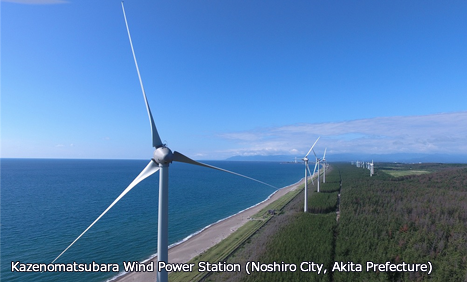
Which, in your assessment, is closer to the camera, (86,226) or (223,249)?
(223,249)

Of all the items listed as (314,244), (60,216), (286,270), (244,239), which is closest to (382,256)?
(314,244)

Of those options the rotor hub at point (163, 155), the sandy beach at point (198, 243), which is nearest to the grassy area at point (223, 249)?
the sandy beach at point (198, 243)

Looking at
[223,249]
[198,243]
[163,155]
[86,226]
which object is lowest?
[86,226]

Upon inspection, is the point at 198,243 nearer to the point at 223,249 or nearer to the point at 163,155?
the point at 223,249

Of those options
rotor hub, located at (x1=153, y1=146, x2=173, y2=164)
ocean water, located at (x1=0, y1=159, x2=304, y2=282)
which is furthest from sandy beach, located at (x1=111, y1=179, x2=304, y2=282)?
rotor hub, located at (x1=153, y1=146, x2=173, y2=164)

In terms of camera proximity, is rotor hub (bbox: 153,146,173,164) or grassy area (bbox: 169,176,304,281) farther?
grassy area (bbox: 169,176,304,281)

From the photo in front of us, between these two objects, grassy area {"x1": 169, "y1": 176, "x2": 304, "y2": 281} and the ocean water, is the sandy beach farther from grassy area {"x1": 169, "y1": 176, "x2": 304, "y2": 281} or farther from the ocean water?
the ocean water

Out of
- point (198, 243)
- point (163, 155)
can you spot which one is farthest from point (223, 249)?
point (163, 155)

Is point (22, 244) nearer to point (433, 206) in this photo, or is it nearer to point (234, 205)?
point (234, 205)
